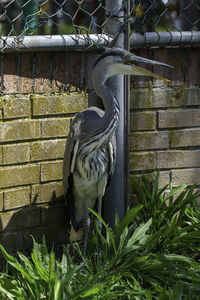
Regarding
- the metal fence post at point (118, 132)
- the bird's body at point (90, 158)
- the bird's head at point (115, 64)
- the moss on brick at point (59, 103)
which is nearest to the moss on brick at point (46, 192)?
the bird's body at point (90, 158)

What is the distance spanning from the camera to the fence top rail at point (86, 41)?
350cm

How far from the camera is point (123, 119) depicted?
3.89 m

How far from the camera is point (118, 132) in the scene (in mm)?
3891

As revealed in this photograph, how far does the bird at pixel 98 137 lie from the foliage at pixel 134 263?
30 centimetres

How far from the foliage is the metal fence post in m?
0.18

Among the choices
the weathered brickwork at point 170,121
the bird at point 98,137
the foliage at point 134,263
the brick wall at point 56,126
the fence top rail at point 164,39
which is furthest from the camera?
the weathered brickwork at point 170,121

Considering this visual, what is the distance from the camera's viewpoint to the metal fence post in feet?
12.4

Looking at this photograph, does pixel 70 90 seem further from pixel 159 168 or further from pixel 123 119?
pixel 159 168

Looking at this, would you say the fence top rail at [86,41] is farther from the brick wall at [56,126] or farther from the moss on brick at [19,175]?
the moss on brick at [19,175]

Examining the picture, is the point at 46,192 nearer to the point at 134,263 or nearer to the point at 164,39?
the point at 134,263

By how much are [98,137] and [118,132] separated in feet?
1.08

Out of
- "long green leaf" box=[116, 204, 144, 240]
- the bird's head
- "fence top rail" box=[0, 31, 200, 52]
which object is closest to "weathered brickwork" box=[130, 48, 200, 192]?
"fence top rail" box=[0, 31, 200, 52]

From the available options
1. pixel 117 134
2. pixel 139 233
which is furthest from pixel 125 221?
pixel 117 134

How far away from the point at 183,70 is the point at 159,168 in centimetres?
72
